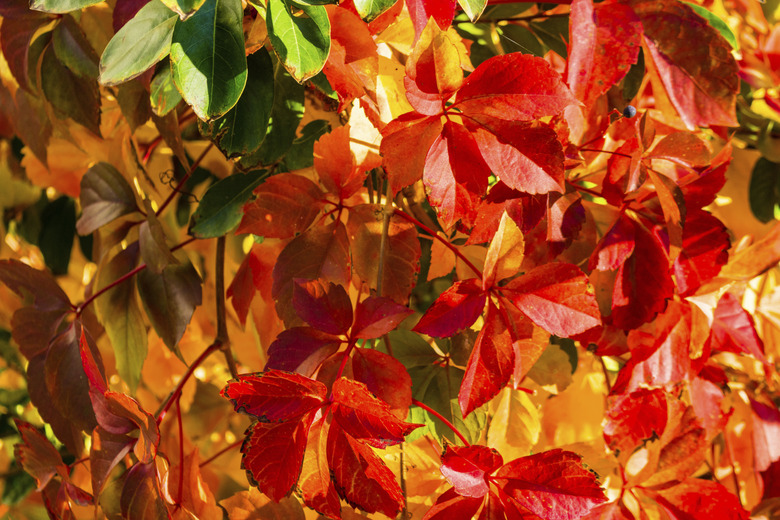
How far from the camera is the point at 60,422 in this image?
0.53 meters

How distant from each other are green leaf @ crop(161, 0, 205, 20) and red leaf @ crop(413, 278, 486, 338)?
19 cm

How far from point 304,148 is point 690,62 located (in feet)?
0.92

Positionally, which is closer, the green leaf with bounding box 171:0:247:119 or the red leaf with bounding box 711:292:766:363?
the green leaf with bounding box 171:0:247:119

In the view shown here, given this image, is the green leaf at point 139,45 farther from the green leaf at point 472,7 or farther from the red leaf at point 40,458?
the red leaf at point 40,458

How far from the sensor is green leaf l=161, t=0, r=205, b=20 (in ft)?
1.00

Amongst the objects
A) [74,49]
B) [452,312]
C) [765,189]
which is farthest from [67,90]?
[765,189]

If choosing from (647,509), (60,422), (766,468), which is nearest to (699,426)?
(647,509)

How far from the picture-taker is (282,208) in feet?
1.38

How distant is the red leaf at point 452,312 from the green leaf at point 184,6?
19cm

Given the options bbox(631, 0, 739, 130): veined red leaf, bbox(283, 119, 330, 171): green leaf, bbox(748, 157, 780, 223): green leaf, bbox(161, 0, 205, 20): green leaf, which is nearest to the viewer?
bbox(161, 0, 205, 20): green leaf

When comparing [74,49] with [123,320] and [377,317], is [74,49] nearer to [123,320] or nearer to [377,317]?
[123,320]

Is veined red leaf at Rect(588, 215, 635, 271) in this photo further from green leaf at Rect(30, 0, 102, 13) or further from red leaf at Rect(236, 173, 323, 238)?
green leaf at Rect(30, 0, 102, 13)

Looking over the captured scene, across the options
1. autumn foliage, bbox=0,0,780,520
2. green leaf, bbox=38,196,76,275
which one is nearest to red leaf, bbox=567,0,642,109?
autumn foliage, bbox=0,0,780,520

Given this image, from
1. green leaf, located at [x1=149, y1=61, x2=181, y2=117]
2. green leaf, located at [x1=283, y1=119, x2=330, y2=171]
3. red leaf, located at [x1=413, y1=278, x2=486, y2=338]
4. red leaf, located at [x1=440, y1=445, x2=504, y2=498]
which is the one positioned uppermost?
green leaf, located at [x1=149, y1=61, x2=181, y2=117]
